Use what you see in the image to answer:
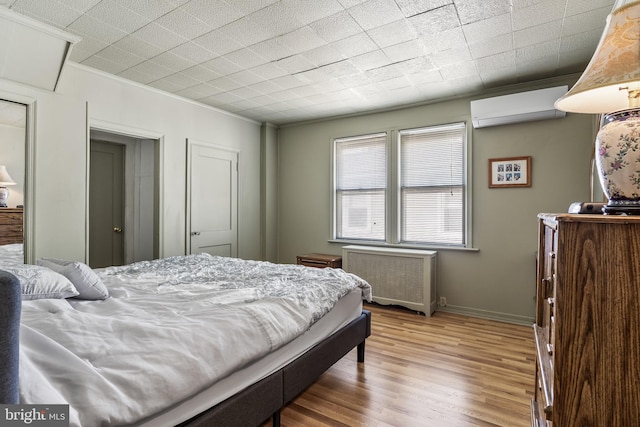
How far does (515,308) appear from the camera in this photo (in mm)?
3680

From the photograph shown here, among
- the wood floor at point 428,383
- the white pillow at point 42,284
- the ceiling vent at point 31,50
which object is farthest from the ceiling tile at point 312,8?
the wood floor at point 428,383

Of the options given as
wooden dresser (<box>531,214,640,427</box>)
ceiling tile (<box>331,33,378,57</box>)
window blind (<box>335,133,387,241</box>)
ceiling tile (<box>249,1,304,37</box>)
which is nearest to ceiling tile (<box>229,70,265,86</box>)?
ceiling tile (<box>249,1,304,37</box>)

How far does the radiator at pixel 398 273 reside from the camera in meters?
3.89

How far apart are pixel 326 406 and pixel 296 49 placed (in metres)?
2.78

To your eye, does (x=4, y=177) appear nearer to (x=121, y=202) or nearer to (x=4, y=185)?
(x=4, y=185)

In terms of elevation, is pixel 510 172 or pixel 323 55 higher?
Answer: pixel 323 55

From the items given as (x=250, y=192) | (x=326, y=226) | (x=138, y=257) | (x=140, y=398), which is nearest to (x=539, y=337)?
(x=140, y=398)

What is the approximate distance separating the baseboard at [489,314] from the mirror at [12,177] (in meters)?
4.35

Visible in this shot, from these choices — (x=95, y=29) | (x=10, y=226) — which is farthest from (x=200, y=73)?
(x=10, y=226)

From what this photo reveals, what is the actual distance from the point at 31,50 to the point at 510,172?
4622 millimetres

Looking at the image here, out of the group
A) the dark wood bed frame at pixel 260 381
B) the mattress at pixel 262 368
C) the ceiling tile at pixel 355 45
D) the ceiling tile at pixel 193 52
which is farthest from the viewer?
the ceiling tile at pixel 193 52

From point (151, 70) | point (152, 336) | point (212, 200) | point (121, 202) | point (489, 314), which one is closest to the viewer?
point (152, 336)

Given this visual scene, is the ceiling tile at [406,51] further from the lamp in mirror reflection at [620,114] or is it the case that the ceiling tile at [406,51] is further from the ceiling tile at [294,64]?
the lamp in mirror reflection at [620,114]

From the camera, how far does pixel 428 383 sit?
7.77 feet
